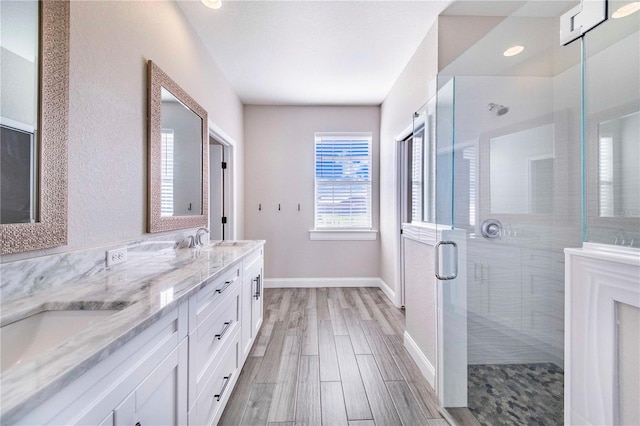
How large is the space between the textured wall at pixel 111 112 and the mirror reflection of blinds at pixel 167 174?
172 mm

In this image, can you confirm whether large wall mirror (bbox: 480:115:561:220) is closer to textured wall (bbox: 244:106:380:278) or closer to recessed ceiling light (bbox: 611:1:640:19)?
recessed ceiling light (bbox: 611:1:640:19)

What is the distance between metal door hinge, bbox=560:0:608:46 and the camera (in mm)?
1095

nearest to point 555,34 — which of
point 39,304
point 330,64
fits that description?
point 330,64

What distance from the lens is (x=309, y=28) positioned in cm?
224

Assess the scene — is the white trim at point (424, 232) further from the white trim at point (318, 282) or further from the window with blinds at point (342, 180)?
the white trim at point (318, 282)

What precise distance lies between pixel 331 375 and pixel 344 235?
226 cm

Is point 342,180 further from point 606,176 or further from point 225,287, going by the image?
point 606,176

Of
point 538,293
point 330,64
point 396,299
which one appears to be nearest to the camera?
point 538,293

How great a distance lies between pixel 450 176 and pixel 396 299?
198 cm

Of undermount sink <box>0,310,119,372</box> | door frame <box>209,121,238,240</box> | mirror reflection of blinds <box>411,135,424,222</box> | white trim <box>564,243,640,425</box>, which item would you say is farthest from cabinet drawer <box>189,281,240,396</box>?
mirror reflection of blinds <box>411,135,424,222</box>

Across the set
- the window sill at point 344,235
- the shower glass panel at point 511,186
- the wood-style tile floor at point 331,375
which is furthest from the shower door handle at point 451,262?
the window sill at point 344,235

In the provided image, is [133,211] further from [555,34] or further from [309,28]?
[555,34]

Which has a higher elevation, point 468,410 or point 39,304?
point 39,304

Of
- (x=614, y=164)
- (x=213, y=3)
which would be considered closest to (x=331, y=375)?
(x=614, y=164)
